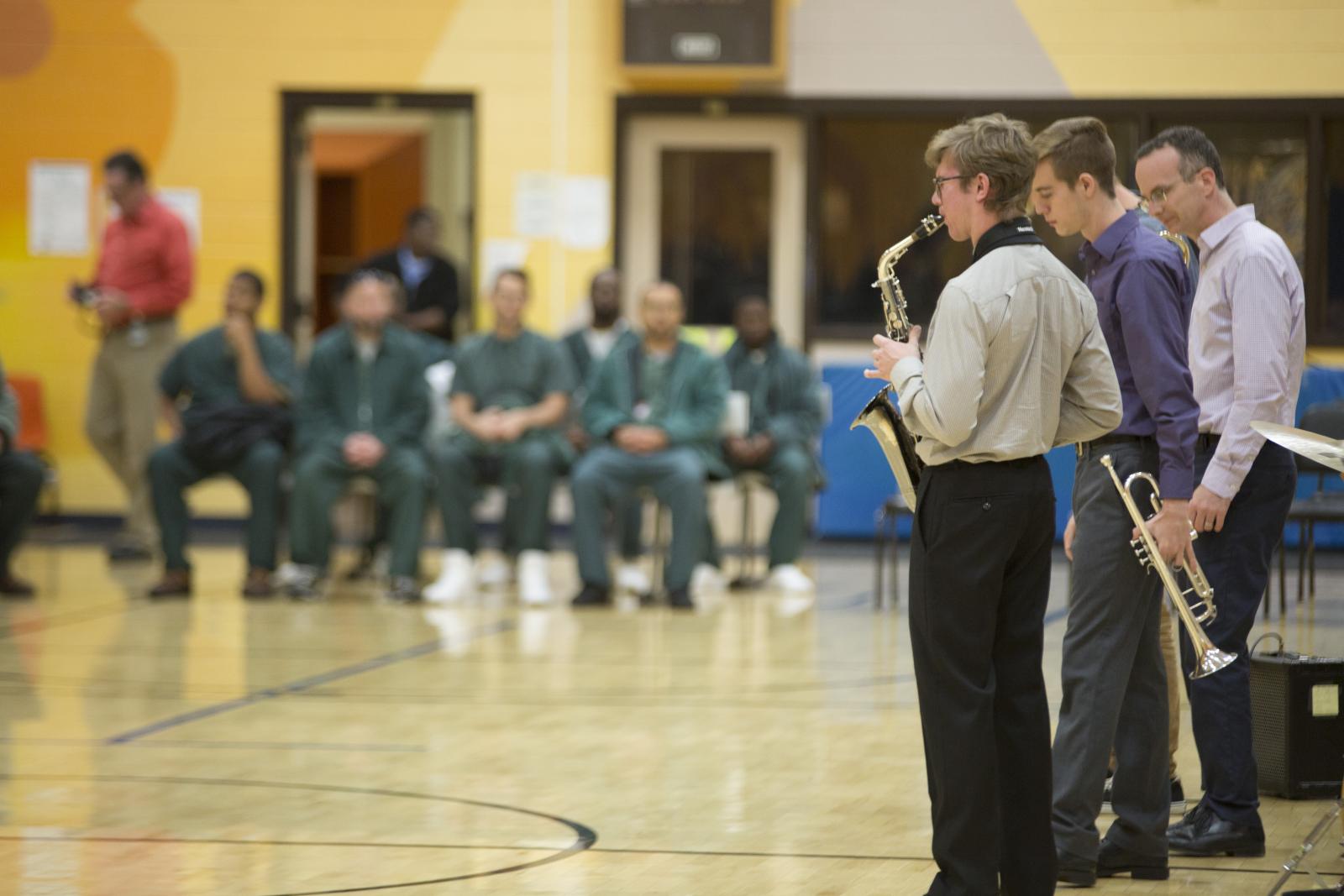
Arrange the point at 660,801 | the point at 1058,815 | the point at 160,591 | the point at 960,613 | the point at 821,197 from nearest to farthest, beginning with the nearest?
the point at 960,613 → the point at 1058,815 → the point at 660,801 → the point at 160,591 → the point at 821,197

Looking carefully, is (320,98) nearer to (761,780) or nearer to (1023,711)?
(761,780)

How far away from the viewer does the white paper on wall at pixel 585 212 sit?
1088 centimetres

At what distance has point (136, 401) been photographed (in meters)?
9.92

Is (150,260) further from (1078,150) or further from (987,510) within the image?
(987,510)

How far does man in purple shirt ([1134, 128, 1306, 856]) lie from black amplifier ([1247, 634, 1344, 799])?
523mm

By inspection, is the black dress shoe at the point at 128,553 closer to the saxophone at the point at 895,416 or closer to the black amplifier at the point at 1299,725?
the black amplifier at the point at 1299,725

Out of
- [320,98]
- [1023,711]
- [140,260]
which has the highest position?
[320,98]

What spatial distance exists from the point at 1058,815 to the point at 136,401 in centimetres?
733

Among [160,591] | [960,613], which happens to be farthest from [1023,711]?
[160,591]

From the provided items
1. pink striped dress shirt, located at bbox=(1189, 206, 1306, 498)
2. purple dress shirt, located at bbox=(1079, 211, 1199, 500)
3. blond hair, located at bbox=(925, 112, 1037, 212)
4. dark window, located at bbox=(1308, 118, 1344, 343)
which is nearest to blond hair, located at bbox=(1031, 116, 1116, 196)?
purple dress shirt, located at bbox=(1079, 211, 1199, 500)

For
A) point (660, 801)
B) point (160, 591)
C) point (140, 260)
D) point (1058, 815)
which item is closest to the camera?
point (1058, 815)

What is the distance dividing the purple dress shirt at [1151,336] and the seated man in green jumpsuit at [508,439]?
16.1ft

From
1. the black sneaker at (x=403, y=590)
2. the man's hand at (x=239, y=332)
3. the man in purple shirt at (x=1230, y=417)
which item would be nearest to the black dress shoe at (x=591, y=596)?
the black sneaker at (x=403, y=590)

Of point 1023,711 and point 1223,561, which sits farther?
point 1223,561
